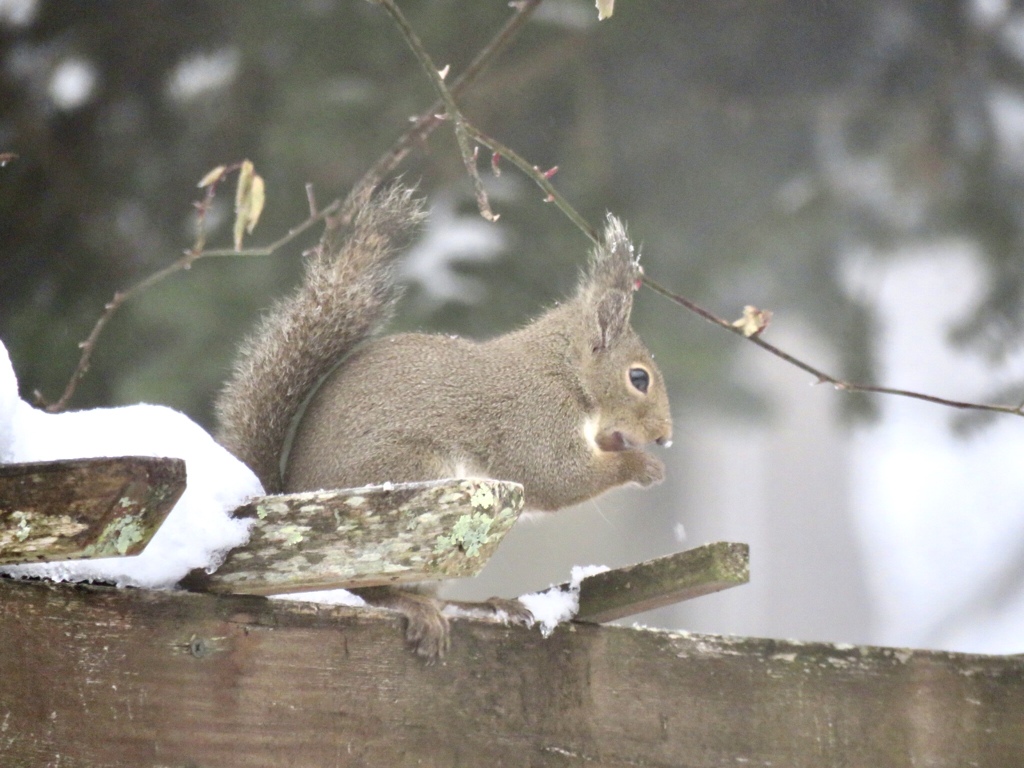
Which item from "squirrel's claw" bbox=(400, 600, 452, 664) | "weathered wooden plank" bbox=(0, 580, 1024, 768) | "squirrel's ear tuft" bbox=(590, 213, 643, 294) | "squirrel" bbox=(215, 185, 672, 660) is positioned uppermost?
"squirrel's ear tuft" bbox=(590, 213, 643, 294)

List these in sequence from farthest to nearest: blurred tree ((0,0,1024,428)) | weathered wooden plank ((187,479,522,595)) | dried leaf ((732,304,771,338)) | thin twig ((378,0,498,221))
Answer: blurred tree ((0,0,1024,428)), dried leaf ((732,304,771,338)), thin twig ((378,0,498,221)), weathered wooden plank ((187,479,522,595))

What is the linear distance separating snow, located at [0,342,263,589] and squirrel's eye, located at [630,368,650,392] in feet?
3.25

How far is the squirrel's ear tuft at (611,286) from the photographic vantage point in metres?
1.72

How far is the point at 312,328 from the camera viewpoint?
1438mm

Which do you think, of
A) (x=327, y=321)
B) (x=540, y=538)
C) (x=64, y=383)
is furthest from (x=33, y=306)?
(x=540, y=538)

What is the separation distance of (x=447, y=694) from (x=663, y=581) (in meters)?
0.22

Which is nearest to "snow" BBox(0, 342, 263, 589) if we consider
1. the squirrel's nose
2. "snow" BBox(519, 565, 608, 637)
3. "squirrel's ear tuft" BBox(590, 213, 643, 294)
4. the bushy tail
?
"snow" BBox(519, 565, 608, 637)

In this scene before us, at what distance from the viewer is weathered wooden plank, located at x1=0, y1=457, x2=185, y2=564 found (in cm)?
78

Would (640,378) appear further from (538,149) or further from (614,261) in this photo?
(538,149)

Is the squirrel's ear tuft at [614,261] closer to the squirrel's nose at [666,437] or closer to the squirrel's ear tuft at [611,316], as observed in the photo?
the squirrel's ear tuft at [611,316]

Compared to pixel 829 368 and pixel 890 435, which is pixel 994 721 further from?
pixel 890 435

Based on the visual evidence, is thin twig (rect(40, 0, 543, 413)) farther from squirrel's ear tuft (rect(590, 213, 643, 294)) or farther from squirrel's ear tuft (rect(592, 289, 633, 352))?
squirrel's ear tuft (rect(592, 289, 633, 352))

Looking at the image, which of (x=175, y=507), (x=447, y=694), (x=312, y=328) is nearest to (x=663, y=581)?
(x=447, y=694)

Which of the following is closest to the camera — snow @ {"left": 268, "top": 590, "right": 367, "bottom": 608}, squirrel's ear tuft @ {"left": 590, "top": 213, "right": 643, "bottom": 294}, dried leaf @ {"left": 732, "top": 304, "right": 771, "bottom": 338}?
snow @ {"left": 268, "top": 590, "right": 367, "bottom": 608}
